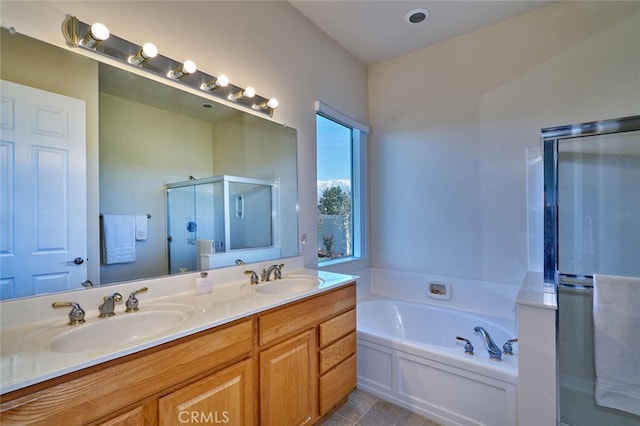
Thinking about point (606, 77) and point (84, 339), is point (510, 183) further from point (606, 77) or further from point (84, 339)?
point (84, 339)

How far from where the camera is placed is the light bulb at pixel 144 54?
1.33m

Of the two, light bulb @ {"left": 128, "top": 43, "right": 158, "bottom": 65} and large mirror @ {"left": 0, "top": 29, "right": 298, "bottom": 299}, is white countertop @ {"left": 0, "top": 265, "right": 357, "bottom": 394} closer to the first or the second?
large mirror @ {"left": 0, "top": 29, "right": 298, "bottom": 299}

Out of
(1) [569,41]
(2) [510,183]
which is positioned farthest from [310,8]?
(2) [510,183]

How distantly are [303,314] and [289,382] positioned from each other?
32 cm

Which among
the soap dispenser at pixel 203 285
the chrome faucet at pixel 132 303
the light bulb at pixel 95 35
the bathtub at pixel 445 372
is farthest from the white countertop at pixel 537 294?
the light bulb at pixel 95 35

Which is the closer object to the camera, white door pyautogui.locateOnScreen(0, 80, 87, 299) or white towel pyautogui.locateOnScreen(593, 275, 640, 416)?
white door pyautogui.locateOnScreen(0, 80, 87, 299)

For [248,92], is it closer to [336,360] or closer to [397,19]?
[397,19]

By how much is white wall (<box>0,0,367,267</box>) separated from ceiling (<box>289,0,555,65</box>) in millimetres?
137

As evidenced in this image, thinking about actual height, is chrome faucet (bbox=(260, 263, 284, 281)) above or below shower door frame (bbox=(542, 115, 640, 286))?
below

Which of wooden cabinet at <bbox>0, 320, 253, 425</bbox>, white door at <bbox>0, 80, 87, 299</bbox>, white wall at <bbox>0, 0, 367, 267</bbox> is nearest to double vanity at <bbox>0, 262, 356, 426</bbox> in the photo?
wooden cabinet at <bbox>0, 320, 253, 425</bbox>

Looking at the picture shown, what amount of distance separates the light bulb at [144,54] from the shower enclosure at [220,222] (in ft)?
1.94

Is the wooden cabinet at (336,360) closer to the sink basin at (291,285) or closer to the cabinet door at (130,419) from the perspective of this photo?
the sink basin at (291,285)

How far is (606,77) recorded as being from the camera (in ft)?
6.51

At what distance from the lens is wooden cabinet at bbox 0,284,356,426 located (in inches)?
30.4
